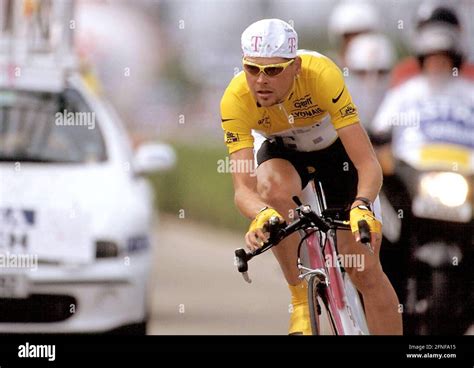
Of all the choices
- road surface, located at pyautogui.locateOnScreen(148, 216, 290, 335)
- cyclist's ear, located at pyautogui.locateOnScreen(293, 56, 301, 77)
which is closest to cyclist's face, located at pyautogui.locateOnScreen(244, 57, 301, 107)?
cyclist's ear, located at pyautogui.locateOnScreen(293, 56, 301, 77)

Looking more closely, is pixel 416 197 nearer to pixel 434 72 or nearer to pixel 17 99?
pixel 434 72

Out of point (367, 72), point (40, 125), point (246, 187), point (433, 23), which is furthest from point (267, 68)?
point (367, 72)

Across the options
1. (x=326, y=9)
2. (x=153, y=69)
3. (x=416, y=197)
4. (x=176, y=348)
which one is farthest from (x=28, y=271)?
(x=153, y=69)

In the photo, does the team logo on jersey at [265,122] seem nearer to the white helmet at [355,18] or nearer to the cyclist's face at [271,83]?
the cyclist's face at [271,83]

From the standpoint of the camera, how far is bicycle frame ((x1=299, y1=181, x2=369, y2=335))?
5.78 m

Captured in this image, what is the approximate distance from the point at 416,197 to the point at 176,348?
4.67 ft

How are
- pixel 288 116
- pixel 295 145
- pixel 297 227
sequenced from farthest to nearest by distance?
pixel 295 145
pixel 288 116
pixel 297 227

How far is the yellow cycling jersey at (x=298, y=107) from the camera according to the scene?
18.9 ft

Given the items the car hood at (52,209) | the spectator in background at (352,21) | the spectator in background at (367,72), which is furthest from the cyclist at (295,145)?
the spectator in background at (352,21)

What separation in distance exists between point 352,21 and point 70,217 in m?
2.97

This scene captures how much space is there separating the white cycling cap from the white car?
225cm

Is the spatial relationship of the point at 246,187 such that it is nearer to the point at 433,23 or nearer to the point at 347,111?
the point at 347,111

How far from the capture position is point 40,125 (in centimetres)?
817

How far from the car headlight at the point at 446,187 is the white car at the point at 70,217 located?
1490mm
